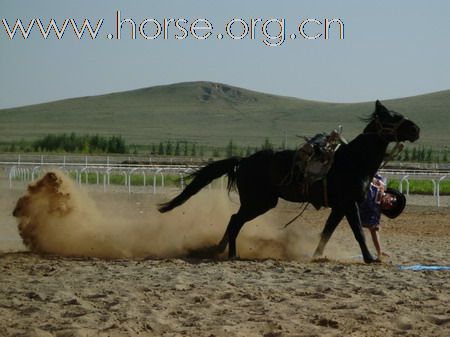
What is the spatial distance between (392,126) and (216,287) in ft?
12.4

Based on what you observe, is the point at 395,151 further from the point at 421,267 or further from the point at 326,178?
the point at 421,267

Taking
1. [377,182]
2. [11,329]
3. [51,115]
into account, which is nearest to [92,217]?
[377,182]

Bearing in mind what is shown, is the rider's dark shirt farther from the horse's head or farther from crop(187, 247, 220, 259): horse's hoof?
crop(187, 247, 220, 259): horse's hoof

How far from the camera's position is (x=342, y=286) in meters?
8.62

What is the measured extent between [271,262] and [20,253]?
323 centimetres

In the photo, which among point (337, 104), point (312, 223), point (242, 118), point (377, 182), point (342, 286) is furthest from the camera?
point (337, 104)

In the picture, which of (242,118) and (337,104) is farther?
(337,104)

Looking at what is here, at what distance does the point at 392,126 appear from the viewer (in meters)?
11.1

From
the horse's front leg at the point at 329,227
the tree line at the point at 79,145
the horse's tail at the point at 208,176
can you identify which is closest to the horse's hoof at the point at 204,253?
the horse's tail at the point at 208,176

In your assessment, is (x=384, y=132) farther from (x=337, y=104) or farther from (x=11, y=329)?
(x=337, y=104)

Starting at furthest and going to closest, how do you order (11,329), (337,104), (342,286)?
(337,104), (342,286), (11,329)

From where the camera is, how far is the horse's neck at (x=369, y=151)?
1112cm

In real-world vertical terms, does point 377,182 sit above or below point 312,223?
above

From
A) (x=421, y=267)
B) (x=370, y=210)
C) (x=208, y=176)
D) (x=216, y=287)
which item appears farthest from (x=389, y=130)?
(x=216, y=287)
